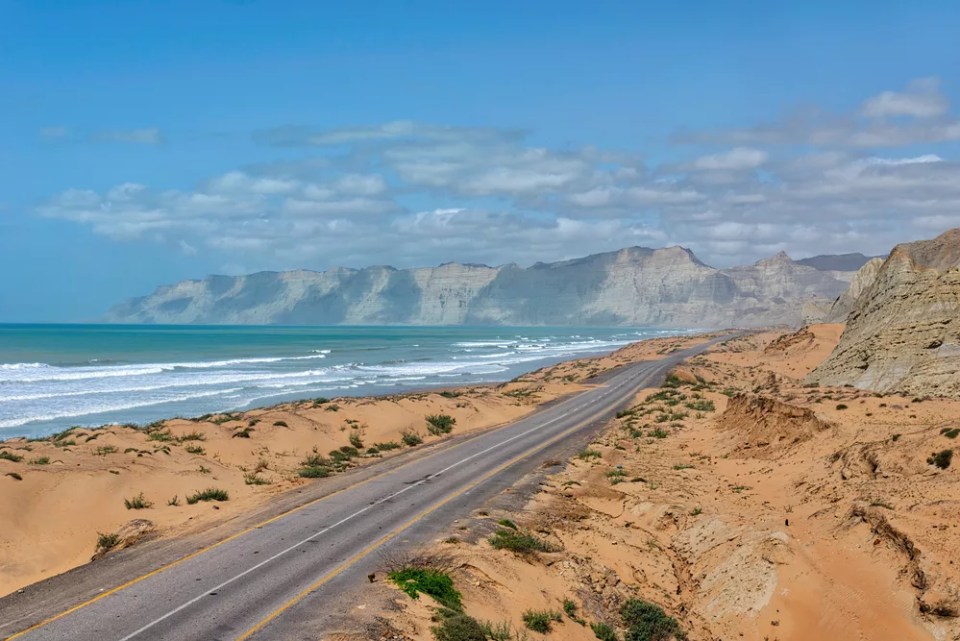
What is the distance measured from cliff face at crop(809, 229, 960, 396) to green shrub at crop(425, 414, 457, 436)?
2101 centimetres

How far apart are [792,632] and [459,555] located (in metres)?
7.34

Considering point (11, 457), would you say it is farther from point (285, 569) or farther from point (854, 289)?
point (854, 289)

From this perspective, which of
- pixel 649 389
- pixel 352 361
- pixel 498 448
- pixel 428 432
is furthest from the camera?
pixel 352 361

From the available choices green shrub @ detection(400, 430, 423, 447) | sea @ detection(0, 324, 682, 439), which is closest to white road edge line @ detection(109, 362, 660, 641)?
green shrub @ detection(400, 430, 423, 447)

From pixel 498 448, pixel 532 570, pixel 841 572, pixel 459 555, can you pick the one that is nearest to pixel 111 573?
pixel 459 555

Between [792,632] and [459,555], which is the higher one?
[459,555]

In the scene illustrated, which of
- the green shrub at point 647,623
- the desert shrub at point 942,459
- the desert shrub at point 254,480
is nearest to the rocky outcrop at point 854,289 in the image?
the desert shrub at point 942,459

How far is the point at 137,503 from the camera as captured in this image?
22922 millimetres

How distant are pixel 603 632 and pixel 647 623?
1.24 meters

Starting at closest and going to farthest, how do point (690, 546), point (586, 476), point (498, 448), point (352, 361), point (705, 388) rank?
1. point (690, 546)
2. point (586, 476)
3. point (498, 448)
4. point (705, 388)
5. point (352, 361)

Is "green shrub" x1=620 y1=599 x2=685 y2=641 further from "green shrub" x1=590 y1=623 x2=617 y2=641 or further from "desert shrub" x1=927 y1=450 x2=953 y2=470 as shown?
"desert shrub" x1=927 y1=450 x2=953 y2=470

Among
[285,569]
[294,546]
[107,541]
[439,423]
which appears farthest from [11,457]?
[439,423]

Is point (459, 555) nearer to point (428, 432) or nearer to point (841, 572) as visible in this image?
point (841, 572)

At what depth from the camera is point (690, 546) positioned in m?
21.2
